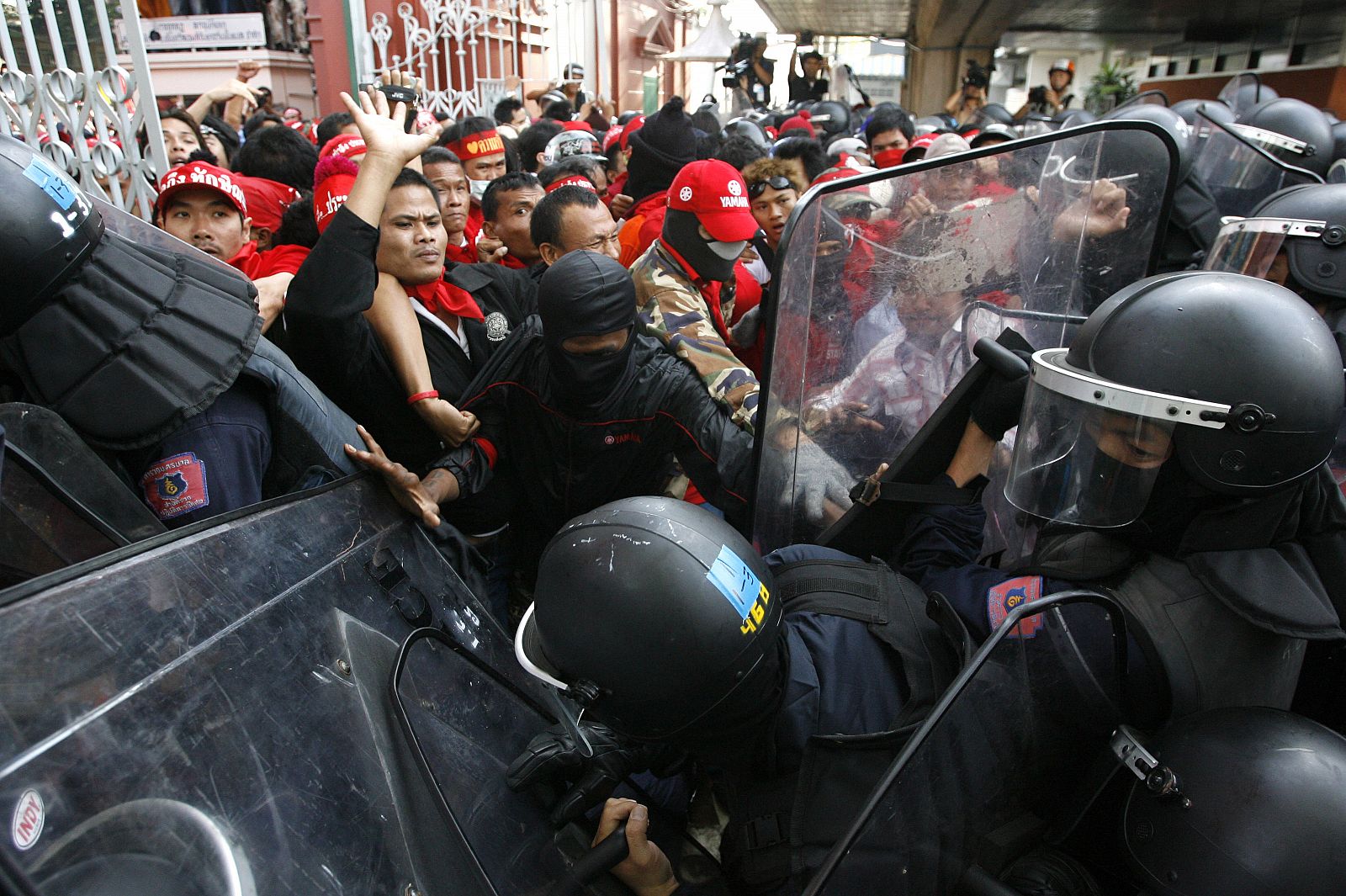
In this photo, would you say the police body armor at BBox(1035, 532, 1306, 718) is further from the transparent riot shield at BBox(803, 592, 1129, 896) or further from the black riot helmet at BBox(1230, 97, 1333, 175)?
the black riot helmet at BBox(1230, 97, 1333, 175)

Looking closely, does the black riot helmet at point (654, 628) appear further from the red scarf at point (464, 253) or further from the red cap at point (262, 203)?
the red cap at point (262, 203)

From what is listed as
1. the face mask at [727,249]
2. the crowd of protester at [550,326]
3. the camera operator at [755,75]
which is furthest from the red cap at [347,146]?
the camera operator at [755,75]

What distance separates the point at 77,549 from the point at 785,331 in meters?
1.42

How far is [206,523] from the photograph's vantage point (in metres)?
1.31

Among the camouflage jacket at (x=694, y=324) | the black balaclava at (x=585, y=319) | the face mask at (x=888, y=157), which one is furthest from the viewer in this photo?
the face mask at (x=888, y=157)

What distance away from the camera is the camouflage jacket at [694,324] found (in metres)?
2.28

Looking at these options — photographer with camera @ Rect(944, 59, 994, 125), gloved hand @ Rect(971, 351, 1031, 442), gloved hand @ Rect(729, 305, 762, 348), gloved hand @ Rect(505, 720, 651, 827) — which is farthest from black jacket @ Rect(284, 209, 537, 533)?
photographer with camera @ Rect(944, 59, 994, 125)

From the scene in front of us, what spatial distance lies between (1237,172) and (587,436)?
3.73 m

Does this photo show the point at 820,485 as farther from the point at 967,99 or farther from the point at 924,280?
the point at 967,99

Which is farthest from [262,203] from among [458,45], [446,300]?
[458,45]

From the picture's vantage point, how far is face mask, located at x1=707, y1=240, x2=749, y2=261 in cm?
285

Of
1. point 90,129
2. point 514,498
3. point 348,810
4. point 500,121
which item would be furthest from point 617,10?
point 348,810

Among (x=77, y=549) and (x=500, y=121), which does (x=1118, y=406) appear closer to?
(x=77, y=549)

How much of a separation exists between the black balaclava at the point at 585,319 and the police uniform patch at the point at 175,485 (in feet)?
3.01
